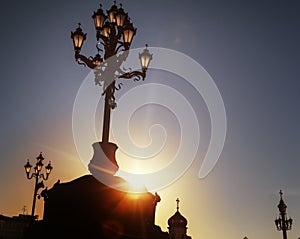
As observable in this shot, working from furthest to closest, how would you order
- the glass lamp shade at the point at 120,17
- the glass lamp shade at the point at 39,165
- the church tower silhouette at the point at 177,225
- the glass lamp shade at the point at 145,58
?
1. the church tower silhouette at the point at 177,225
2. the glass lamp shade at the point at 39,165
3. the glass lamp shade at the point at 145,58
4. the glass lamp shade at the point at 120,17

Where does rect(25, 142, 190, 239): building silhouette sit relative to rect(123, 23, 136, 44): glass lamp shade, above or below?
below

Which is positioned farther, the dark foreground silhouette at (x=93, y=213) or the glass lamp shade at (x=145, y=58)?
the glass lamp shade at (x=145, y=58)

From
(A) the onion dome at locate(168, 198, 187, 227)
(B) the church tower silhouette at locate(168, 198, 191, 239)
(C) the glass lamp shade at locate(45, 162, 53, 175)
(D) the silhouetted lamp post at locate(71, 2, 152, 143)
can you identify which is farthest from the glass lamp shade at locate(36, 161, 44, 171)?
(A) the onion dome at locate(168, 198, 187, 227)

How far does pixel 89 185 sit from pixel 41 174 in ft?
44.3

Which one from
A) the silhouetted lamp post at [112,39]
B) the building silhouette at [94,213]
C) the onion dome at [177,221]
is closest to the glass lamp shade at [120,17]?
the silhouetted lamp post at [112,39]

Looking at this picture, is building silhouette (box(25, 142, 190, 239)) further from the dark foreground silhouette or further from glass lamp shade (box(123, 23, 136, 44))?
glass lamp shade (box(123, 23, 136, 44))

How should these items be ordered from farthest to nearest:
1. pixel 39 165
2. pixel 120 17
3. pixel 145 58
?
pixel 39 165 < pixel 145 58 < pixel 120 17

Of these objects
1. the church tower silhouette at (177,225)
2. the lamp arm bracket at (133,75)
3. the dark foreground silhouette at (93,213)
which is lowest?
the dark foreground silhouette at (93,213)

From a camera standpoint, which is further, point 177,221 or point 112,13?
point 177,221

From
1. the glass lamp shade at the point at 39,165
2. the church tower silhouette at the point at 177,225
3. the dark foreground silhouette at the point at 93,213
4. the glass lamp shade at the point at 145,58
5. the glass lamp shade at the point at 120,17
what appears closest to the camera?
the dark foreground silhouette at the point at 93,213

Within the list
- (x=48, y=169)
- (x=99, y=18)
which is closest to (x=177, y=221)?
(x=48, y=169)

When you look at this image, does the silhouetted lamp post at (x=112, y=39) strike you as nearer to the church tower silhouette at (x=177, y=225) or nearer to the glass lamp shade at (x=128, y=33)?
the glass lamp shade at (x=128, y=33)

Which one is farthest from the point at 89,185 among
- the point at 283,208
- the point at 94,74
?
the point at 283,208

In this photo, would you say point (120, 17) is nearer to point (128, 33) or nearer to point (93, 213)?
point (128, 33)
